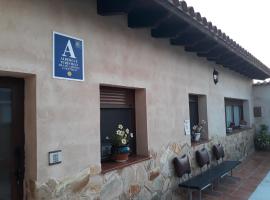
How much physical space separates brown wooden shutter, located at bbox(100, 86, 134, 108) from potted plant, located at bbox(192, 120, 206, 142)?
266cm

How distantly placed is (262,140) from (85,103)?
32.7 ft

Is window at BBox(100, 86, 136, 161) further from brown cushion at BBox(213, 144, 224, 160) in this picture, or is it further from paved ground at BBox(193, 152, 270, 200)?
brown cushion at BBox(213, 144, 224, 160)

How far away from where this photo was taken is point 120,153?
14.0ft

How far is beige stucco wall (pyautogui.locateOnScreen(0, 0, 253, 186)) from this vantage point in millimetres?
2820

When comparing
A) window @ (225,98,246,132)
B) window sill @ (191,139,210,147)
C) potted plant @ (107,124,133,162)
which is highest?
window @ (225,98,246,132)

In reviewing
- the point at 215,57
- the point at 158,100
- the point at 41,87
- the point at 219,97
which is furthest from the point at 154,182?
the point at 219,97

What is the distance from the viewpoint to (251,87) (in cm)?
1220

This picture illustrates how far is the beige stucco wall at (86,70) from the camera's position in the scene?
2.82 m

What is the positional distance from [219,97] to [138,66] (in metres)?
4.32

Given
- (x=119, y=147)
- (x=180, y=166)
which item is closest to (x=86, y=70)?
(x=119, y=147)

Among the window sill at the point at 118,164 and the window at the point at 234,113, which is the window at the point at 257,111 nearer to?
the window at the point at 234,113

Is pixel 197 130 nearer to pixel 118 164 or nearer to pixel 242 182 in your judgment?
pixel 242 182

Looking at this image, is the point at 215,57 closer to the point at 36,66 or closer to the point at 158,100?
the point at 158,100

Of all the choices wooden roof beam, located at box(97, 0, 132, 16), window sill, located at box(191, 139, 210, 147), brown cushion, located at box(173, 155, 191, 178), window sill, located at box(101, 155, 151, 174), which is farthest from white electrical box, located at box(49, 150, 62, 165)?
window sill, located at box(191, 139, 210, 147)
